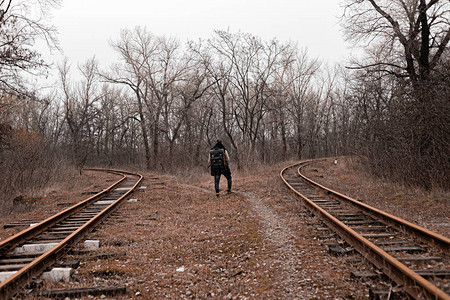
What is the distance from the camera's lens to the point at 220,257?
5.33 m

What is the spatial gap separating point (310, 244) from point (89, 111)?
3767 cm

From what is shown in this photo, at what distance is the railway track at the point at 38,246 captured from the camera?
404 centimetres

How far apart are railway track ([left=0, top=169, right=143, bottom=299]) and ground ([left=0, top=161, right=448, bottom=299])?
422 millimetres

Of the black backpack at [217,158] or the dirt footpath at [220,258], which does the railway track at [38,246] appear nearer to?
the dirt footpath at [220,258]

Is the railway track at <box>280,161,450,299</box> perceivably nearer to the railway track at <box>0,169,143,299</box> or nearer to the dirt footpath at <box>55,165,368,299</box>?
the dirt footpath at <box>55,165,368,299</box>

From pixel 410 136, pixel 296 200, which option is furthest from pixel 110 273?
pixel 410 136

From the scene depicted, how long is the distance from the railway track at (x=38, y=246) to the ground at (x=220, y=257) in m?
0.42

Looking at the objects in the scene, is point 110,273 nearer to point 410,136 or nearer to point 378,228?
point 378,228

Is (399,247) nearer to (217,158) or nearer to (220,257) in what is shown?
(220,257)

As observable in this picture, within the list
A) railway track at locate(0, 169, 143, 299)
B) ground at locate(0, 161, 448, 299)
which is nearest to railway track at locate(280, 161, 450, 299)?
ground at locate(0, 161, 448, 299)

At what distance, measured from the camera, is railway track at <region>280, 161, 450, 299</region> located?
3.30m

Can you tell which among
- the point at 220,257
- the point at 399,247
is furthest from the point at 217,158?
the point at 399,247

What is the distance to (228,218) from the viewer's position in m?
8.14

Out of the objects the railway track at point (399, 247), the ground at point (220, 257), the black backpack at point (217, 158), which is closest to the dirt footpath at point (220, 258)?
the ground at point (220, 257)
